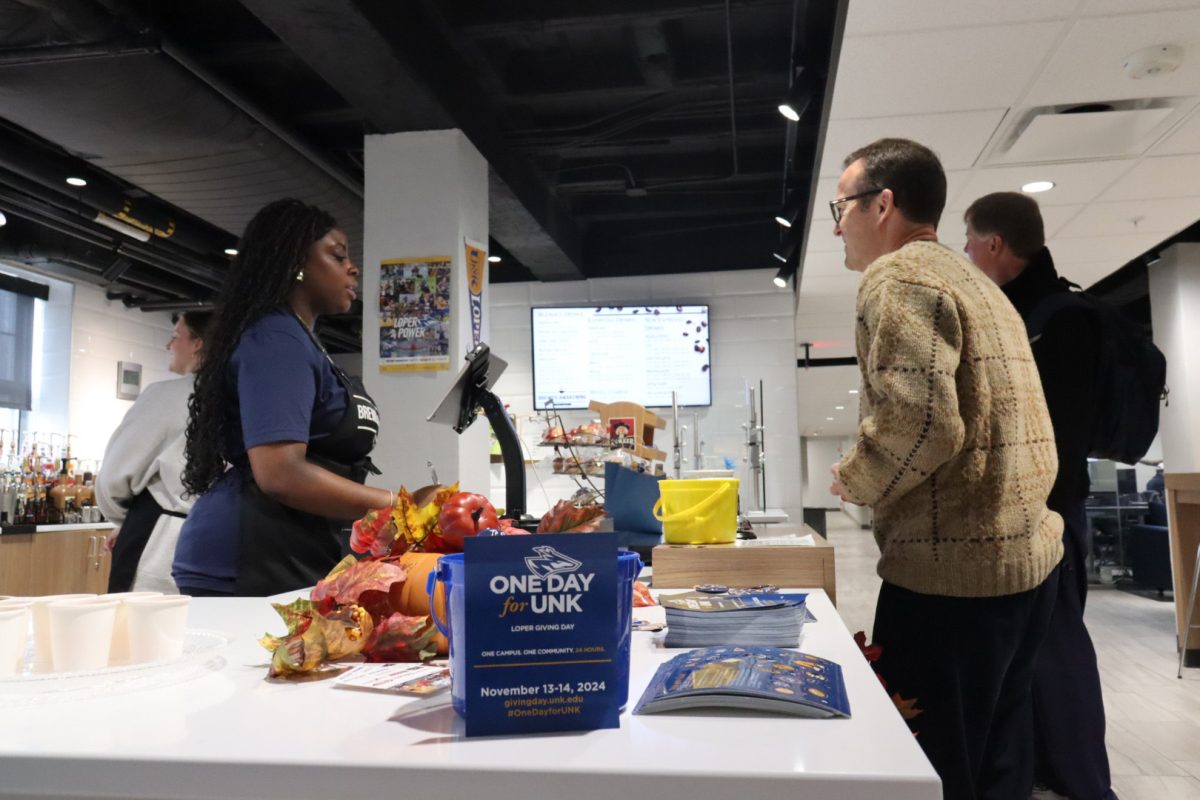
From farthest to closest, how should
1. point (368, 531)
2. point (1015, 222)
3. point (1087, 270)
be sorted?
point (1087, 270) < point (1015, 222) < point (368, 531)

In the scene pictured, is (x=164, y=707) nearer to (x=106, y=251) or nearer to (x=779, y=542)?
(x=779, y=542)

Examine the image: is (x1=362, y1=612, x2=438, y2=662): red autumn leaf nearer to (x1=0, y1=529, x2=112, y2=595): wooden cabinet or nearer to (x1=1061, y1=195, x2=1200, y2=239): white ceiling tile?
(x1=0, y1=529, x2=112, y2=595): wooden cabinet

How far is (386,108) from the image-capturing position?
3918mm

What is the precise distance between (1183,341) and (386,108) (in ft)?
19.6

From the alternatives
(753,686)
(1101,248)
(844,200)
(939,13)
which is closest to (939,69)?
(939,13)

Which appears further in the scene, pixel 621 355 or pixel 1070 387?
pixel 621 355

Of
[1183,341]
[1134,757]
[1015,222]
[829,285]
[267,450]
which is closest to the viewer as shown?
[267,450]

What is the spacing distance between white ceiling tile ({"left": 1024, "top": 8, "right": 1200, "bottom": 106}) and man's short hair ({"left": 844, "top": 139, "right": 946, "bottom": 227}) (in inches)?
73.7

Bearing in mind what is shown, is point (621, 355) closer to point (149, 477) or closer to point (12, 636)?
point (149, 477)

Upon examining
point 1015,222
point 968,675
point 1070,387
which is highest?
point 1015,222

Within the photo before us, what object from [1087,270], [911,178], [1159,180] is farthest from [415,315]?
[1087,270]

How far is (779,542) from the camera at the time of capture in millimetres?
1649

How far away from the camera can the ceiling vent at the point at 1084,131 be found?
383 centimetres

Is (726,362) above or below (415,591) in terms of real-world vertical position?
above
